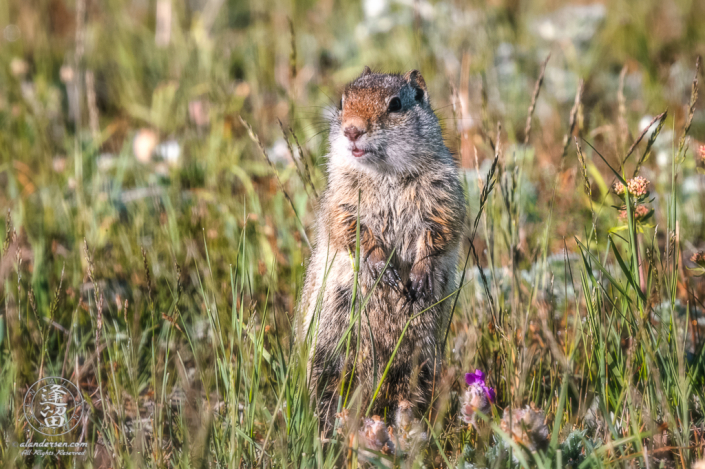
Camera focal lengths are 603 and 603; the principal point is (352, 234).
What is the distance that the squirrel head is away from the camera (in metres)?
2.61

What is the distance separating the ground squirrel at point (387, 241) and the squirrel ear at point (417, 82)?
11 centimetres

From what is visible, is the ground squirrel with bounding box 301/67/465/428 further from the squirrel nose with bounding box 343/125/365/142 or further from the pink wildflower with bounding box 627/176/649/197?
the pink wildflower with bounding box 627/176/649/197

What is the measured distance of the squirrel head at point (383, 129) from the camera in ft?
8.55

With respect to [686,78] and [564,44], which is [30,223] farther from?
[686,78]

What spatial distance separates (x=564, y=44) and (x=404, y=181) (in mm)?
4037

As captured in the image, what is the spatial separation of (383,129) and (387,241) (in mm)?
505

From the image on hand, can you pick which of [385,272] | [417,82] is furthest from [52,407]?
[417,82]

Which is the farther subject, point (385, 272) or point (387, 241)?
point (387, 241)

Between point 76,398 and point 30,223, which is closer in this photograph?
point 76,398

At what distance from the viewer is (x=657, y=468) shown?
1.91m

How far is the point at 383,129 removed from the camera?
267cm

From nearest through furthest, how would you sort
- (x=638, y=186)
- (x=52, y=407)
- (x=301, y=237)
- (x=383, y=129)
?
(x=638, y=186)
(x=52, y=407)
(x=383, y=129)
(x=301, y=237)

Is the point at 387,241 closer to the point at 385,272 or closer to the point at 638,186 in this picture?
the point at 385,272

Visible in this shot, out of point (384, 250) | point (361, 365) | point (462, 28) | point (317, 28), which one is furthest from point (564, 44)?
point (361, 365)
